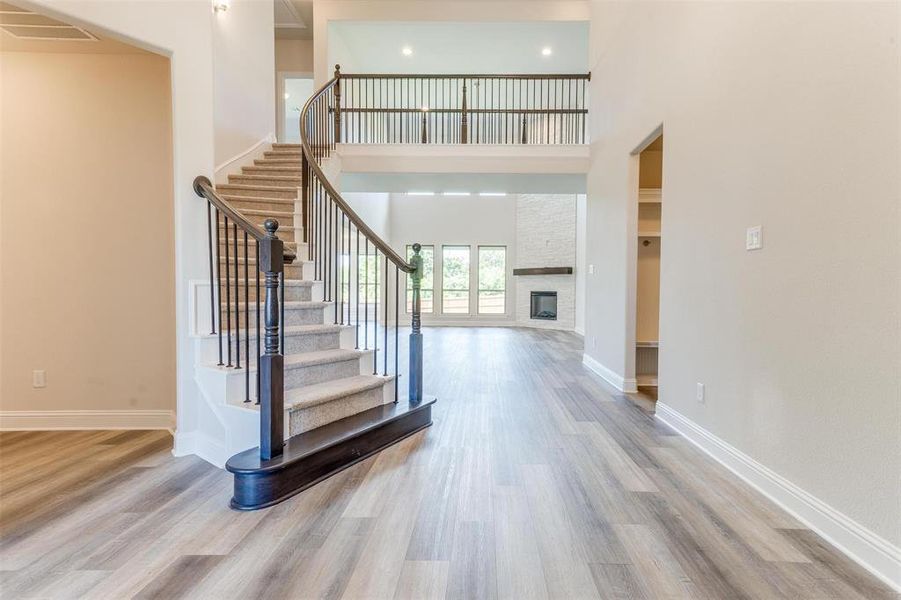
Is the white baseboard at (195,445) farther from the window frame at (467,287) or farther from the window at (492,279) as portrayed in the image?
the window at (492,279)

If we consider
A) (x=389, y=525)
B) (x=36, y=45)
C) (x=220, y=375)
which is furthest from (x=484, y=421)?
(x=36, y=45)

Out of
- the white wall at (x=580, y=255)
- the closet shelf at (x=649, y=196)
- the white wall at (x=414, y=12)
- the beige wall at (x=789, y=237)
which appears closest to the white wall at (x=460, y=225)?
the white wall at (x=580, y=255)

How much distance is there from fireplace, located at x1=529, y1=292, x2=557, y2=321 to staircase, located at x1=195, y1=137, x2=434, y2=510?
25.7 feet

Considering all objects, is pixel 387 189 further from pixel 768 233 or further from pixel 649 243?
pixel 768 233

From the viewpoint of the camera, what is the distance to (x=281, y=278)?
217 cm

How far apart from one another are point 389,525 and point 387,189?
557 centimetres

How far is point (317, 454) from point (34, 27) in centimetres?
338

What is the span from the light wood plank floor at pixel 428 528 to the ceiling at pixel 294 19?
730 cm

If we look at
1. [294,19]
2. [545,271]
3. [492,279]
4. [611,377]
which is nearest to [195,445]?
[611,377]

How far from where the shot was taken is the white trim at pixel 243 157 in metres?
4.45

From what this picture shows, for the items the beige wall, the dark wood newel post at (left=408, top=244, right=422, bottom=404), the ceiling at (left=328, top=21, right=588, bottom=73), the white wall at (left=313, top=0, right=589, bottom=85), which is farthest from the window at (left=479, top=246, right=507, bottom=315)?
the dark wood newel post at (left=408, top=244, right=422, bottom=404)

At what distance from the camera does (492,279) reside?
1152 centimetres

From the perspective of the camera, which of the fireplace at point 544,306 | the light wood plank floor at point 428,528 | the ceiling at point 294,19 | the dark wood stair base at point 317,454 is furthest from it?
the fireplace at point 544,306

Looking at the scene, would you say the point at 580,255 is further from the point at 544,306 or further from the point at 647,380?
the point at 647,380
